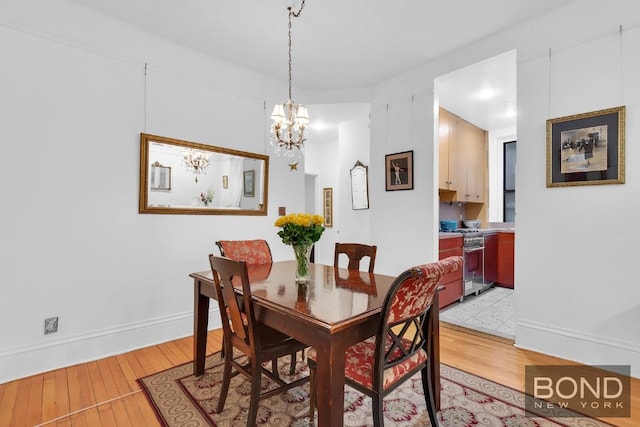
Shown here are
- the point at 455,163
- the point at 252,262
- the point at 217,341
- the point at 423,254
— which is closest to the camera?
the point at 252,262

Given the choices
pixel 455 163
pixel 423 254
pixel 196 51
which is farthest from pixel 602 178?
pixel 196 51

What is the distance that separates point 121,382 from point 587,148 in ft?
12.7

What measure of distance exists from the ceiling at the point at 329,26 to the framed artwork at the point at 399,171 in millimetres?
1006

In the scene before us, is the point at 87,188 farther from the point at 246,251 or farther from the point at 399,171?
the point at 399,171

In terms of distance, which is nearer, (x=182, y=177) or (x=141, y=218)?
(x=141, y=218)

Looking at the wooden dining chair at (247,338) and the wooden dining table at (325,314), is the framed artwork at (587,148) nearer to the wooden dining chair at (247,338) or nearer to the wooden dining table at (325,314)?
the wooden dining table at (325,314)

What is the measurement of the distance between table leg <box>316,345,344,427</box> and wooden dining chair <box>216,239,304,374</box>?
143 centimetres

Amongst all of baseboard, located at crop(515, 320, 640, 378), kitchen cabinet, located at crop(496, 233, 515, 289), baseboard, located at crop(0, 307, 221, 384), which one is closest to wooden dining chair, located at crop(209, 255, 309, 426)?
baseboard, located at crop(0, 307, 221, 384)

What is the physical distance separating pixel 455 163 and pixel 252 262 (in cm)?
323

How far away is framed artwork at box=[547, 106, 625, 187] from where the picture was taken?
2.29m

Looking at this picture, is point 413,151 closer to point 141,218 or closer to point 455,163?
point 455,163

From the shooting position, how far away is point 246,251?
8.68 feet

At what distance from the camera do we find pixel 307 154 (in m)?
6.38

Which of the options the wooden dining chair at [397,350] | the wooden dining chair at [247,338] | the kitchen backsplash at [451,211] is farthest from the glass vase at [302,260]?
the kitchen backsplash at [451,211]
